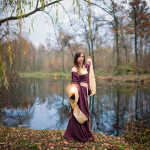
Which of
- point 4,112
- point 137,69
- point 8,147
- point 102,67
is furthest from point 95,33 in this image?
point 8,147

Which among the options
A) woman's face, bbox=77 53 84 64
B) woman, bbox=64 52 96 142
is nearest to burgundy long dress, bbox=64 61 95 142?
woman, bbox=64 52 96 142

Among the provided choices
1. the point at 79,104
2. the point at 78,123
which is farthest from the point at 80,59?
the point at 78,123

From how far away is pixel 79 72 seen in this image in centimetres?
299

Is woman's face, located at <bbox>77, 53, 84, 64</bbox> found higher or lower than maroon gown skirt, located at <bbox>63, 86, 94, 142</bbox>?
higher

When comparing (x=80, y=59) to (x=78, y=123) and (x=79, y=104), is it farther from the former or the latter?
(x=78, y=123)

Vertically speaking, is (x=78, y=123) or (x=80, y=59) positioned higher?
(x=80, y=59)

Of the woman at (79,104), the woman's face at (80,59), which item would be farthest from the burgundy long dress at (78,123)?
the woman's face at (80,59)

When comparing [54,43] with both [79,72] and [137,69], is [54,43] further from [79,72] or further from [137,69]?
[137,69]

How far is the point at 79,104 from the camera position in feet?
9.65

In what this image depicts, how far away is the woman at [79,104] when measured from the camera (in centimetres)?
290

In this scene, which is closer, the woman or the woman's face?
the woman

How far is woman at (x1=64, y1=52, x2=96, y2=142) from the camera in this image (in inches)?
114

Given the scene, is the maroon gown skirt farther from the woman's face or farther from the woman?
the woman's face

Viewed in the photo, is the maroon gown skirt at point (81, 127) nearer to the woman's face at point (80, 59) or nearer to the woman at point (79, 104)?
the woman at point (79, 104)
